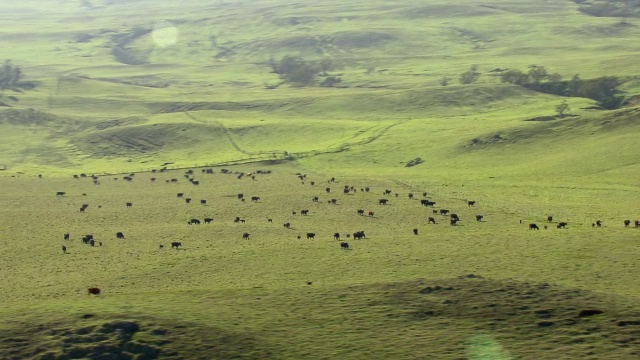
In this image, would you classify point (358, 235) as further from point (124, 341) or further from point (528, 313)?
point (124, 341)

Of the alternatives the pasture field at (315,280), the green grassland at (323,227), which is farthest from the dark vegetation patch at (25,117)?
the pasture field at (315,280)

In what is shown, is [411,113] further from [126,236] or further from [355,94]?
[126,236]

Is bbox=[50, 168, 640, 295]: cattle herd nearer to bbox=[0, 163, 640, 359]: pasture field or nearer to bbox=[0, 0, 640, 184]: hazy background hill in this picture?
bbox=[0, 163, 640, 359]: pasture field

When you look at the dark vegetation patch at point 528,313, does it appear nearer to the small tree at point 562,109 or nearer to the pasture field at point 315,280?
the pasture field at point 315,280

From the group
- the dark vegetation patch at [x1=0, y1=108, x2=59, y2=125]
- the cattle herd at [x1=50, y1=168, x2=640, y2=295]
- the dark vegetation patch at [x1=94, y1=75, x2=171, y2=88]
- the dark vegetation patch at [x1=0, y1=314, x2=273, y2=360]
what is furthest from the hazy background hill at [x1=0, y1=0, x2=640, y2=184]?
the dark vegetation patch at [x1=0, y1=314, x2=273, y2=360]

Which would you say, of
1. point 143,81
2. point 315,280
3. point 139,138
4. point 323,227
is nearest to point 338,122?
point 139,138

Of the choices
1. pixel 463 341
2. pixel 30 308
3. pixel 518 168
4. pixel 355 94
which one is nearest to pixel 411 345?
pixel 463 341
